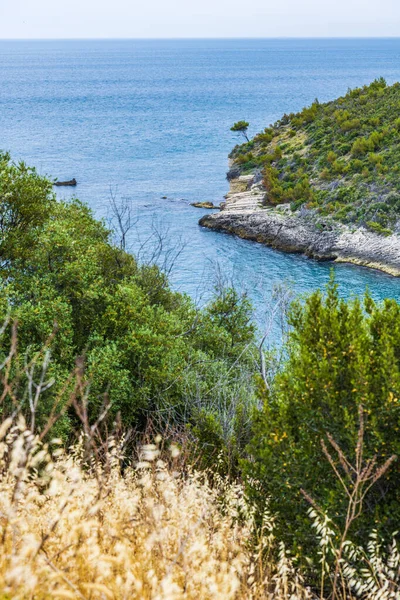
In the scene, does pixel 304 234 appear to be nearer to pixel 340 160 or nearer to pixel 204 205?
pixel 340 160

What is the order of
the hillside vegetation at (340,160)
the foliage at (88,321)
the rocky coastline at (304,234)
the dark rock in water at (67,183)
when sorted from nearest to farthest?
the foliage at (88,321), the rocky coastline at (304,234), the hillside vegetation at (340,160), the dark rock in water at (67,183)

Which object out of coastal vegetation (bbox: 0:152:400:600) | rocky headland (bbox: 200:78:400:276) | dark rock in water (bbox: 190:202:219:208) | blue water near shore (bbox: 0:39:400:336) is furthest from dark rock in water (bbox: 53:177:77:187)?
coastal vegetation (bbox: 0:152:400:600)

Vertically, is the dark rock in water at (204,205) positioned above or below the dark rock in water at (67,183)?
below

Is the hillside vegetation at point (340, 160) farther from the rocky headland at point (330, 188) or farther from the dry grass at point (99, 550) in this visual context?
the dry grass at point (99, 550)

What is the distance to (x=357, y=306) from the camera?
859cm

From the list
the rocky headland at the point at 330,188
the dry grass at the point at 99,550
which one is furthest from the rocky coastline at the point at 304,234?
the dry grass at the point at 99,550

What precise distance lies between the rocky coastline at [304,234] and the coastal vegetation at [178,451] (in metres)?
24.3

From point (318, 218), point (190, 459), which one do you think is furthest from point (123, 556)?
point (318, 218)

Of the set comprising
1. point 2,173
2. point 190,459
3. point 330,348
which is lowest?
point 190,459

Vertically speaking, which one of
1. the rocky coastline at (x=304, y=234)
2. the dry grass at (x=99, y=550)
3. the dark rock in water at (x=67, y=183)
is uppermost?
the dry grass at (x=99, y=550)

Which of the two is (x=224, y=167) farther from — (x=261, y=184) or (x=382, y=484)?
(x=382, y=484)

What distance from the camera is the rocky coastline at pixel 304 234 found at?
43188 millimetres

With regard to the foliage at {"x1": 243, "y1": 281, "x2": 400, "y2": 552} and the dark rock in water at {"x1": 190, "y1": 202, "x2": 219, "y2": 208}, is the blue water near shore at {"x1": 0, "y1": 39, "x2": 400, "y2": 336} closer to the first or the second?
the dark rock in water at {"x1": 190, "y1": 202, "x2": 219, "y2": 208}

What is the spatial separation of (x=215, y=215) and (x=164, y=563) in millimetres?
48089
